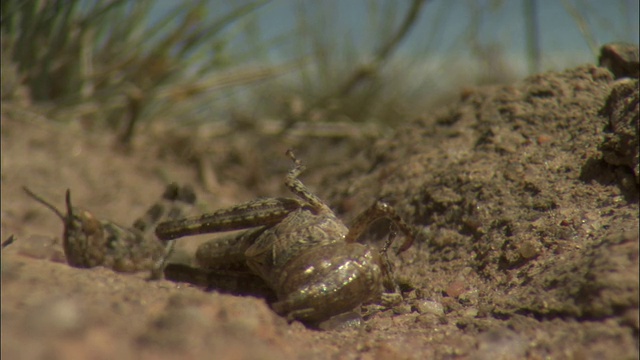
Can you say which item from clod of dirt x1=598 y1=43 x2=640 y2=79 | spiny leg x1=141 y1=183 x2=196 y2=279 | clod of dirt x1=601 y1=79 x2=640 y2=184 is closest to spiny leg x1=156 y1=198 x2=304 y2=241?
spiny leg x1=141 y1=183 x2=196 y2=279

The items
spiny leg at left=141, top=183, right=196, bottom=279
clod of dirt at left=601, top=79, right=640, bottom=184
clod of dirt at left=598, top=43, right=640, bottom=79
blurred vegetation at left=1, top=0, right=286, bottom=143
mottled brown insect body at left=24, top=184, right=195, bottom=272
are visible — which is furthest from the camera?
blurred vegetation at left=1, top=0, right=286, bottom=143

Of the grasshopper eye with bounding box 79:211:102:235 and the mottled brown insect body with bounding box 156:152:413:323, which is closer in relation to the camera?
the mottled brown insect body with bounding box 156:152:413:323

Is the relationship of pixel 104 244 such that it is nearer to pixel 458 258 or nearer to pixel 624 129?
pixel 458 258

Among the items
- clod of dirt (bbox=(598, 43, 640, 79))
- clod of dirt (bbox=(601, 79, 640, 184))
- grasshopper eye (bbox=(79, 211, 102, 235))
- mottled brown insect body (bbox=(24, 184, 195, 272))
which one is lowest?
mottled brown insect body (bbox=(24, 184, 195, 272))

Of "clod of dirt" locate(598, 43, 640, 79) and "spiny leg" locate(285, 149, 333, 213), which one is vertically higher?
"clod of dirt" locate(598, 43, 640, 79)

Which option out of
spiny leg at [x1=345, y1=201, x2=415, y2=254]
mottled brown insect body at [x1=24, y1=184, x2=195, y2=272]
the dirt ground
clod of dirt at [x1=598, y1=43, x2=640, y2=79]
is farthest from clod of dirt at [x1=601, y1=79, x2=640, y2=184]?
mottled brown insect body at [x1=24, y1=184, x2=195, y2=272]

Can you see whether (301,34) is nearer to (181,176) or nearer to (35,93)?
(181,176)

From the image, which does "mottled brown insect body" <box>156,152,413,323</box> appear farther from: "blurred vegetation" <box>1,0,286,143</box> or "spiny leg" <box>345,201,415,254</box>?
"blurred vegetation" <box>1,0,286,143</box>

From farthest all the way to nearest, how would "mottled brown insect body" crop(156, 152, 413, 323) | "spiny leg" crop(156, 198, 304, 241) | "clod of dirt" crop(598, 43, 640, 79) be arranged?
1. "clod of dirt" crop(598, 43, 640, 79)
2. "spiny leg" crop(156, 198, 304, 241)
3. "mottled brown insect body" crop(156, 152, 413, 323)
